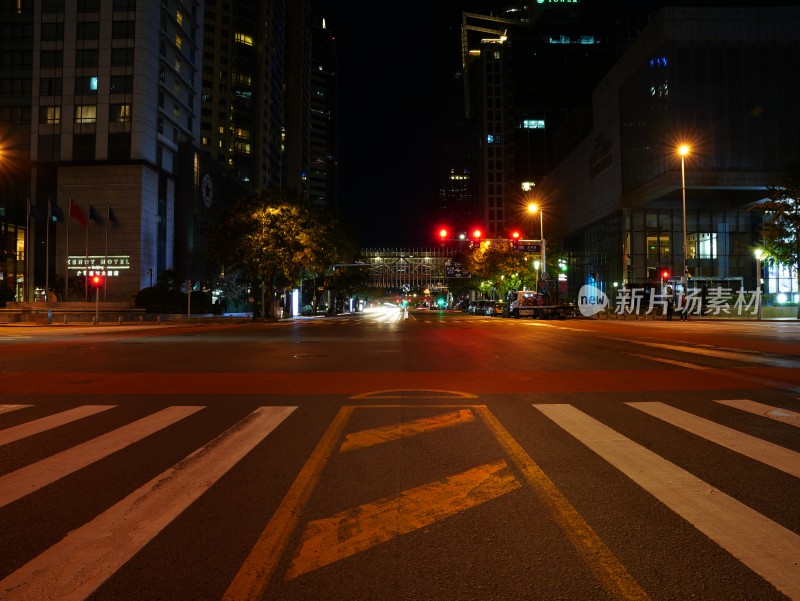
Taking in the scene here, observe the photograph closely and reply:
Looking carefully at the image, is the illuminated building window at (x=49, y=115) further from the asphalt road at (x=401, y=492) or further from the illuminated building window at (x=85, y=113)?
the asphalt road at (x=401, y=492)

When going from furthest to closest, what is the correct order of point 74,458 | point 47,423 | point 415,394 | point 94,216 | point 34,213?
point 94,216 → point 34,213 → point 415,394 → point 47,423 → point 74,458

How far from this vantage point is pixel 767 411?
8.11 m

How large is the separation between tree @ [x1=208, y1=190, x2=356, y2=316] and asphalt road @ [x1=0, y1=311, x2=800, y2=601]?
41.2 metres

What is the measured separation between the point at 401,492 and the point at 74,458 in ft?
11.1

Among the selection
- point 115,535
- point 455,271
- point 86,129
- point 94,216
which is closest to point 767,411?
point 115,535

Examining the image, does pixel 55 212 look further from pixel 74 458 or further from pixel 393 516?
pixel 393 516

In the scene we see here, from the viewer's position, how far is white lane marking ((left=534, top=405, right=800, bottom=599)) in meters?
3.38

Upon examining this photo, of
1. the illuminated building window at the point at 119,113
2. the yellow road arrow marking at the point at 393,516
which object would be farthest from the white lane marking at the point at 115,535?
the illuminated building window at the point at 119,113

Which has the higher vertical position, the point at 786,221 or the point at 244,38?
the point at 244,38

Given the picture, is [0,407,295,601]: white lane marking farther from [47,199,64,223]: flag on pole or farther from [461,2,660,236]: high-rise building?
[461,2,660,236]: high-rise building

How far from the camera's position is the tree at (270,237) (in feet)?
167

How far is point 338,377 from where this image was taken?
1209 cm

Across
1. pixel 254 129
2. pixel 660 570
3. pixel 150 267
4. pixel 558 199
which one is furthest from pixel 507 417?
pixel 254 129

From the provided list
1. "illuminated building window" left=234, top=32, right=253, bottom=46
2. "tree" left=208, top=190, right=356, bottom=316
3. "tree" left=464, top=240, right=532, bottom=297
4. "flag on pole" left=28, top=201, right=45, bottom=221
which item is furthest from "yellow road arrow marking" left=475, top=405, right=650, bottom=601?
"illuminated building window" left=234, top=32, right=253, bottom=46
